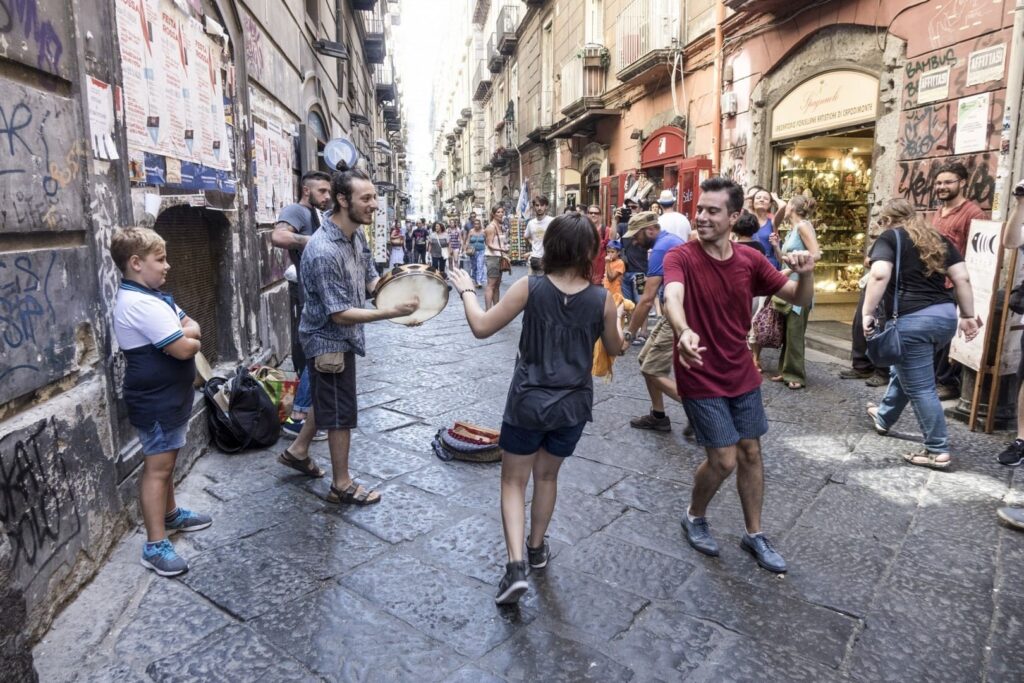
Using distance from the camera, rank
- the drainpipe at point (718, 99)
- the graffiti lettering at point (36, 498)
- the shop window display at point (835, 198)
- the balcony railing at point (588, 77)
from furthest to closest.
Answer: the balcony railing at point (588, 77), the drainpipe at point (718, 99), the shop window display at point (835, 198), the graffiti lettering at point (36, 498)

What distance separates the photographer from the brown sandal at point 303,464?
13.0 feet

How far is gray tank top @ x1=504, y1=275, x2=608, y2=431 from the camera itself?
103 inches

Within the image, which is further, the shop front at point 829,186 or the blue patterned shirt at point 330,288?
the shop front at point 829,186

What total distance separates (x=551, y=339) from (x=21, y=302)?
1.93 meters

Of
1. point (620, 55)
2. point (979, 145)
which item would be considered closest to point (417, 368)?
point (979, 145)

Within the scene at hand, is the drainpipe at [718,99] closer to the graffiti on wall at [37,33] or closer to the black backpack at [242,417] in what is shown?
the black backpack at [242,417]

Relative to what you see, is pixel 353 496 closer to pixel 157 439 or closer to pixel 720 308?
pixel 157 439

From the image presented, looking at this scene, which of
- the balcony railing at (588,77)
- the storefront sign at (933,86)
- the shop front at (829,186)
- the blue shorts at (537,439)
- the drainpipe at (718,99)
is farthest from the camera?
the balcony railing at (588,77)

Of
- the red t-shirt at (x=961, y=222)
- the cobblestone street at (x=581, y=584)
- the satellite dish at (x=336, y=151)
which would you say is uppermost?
the satellite dish at (x=336, y=151)

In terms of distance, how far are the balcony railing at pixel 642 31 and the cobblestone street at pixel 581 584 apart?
32.8ft

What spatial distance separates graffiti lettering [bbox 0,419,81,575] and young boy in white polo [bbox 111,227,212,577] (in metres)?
0.29

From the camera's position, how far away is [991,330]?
4.80m

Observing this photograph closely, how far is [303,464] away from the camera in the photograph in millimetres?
3973

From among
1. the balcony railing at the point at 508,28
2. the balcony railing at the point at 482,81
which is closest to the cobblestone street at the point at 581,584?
the balcony railing at the point at 508,28
